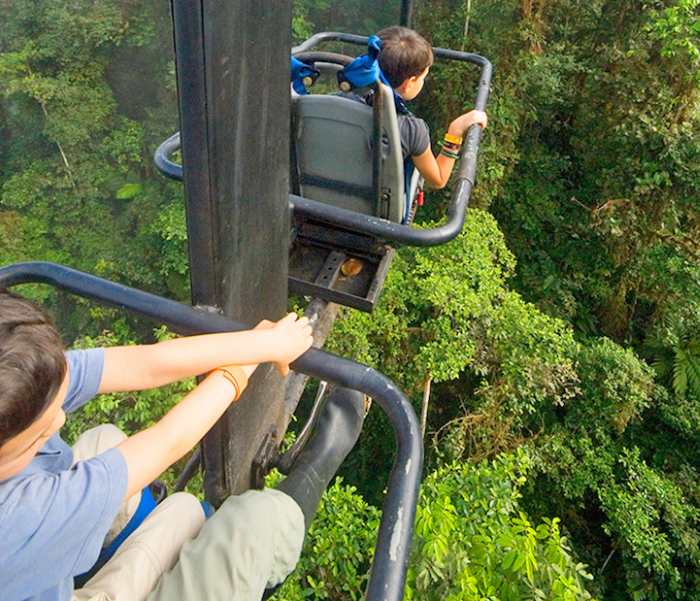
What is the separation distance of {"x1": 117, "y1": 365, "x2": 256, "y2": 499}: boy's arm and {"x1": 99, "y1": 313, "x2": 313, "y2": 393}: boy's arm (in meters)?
0.04

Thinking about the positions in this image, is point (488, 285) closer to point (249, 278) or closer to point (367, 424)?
point (367, 424)

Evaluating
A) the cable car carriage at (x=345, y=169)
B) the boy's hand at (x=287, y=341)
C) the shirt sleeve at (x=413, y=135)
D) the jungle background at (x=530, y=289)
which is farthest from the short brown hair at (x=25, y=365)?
the jungle background at (x=530, y=289)

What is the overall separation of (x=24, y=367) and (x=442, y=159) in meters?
1.69

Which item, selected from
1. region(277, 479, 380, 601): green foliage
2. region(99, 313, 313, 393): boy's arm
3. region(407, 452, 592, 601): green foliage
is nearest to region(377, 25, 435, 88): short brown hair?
region(99, 313, 313, 393): boy's arm

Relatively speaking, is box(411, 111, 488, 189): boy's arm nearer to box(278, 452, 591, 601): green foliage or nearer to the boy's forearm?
the boy's forearm

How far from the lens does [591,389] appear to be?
5.33 m

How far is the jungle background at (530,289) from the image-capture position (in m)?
4.58

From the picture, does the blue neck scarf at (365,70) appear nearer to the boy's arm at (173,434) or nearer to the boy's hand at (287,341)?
the boy's hand at (287,341)

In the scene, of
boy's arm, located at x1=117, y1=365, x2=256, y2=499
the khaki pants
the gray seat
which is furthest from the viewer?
the gray seat

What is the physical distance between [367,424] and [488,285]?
247 cm

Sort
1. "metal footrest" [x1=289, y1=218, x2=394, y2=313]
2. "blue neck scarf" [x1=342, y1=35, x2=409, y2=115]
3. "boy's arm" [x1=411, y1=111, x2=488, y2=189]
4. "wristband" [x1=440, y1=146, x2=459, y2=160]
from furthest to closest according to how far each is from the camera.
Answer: "wristband" [x1=440, y1=146, x2=459, y2=160] < "boy's arm" [x1=411, y1=111, x2=488, y2=189] < "metal footrest" [x1=289, y1=218, x2=394, y2=313] < "blue neck scarf" [x1=342, y1=35, x2=409, y2=115]

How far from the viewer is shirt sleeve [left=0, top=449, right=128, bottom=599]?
0.62 m

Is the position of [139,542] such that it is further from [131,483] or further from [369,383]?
[369,383]

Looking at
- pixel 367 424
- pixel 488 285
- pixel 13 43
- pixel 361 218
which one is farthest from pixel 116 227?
pixel 361 218
